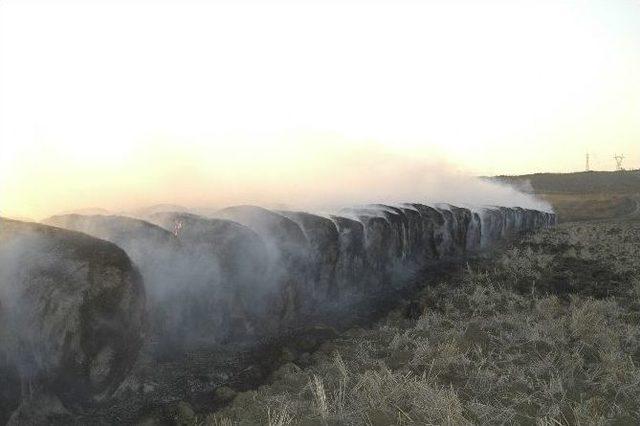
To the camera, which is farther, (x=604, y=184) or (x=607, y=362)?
(x=604, y=184)

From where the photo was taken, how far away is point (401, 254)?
34.9 feet

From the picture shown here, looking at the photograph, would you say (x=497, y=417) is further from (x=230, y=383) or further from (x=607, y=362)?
(x=230, y=383)

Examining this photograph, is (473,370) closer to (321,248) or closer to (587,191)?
(321,248)

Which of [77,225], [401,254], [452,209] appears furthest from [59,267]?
[452,209]

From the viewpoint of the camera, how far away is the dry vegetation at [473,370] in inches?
160

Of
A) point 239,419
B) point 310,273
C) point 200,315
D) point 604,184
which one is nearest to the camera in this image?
point 239,419

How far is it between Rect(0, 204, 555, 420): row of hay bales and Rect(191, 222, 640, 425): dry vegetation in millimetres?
958

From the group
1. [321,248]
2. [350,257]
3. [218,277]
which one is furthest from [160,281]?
[350,257]

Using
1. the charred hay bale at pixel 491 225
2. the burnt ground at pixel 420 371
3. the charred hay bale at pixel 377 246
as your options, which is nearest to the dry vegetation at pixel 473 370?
the burnt ground at pixel 420 371

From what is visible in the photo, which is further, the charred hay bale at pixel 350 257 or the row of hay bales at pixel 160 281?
the charred hay bale at pixel 350 257

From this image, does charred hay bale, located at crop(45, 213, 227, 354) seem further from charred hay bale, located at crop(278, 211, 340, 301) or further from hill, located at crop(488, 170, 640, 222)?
hill, located at crop(488, 170, 640, 222)

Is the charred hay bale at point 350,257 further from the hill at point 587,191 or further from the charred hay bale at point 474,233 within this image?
the hill at point 587,191

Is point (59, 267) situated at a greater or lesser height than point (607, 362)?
greater

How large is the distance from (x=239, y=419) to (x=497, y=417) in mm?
1987
